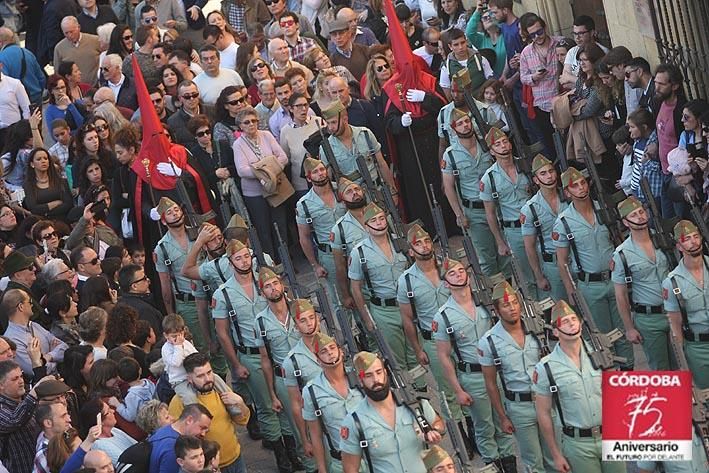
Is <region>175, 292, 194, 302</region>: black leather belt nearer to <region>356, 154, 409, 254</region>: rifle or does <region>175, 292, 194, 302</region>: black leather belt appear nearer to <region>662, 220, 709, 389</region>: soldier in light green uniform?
<region>356, 154, 409, 254</region>: rifle

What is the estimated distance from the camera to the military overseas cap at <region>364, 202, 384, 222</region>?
15.6m

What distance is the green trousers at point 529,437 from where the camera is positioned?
1391 centimetres

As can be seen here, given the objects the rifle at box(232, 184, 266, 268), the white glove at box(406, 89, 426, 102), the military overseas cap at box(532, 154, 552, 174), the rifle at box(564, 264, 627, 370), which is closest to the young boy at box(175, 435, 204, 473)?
the rifle at box(564, 264, 627, 370)

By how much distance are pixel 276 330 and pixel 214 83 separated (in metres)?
5.36

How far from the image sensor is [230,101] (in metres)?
18.3

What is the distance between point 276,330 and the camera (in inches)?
586

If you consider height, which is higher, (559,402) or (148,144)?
(148,144)

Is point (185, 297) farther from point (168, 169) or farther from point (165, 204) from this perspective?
point (168, 169)

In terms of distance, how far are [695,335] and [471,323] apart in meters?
1.61

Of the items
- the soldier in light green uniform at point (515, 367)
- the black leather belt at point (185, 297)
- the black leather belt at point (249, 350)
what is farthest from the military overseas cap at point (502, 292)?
the black leather belt at point (185, 297)

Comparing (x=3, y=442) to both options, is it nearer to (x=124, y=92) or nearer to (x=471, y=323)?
(x=471, y=323)

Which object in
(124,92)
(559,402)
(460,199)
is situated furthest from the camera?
(124,92)

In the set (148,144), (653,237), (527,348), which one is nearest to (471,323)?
(527,348)

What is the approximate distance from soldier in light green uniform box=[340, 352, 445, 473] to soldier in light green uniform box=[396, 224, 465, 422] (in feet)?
6.07
